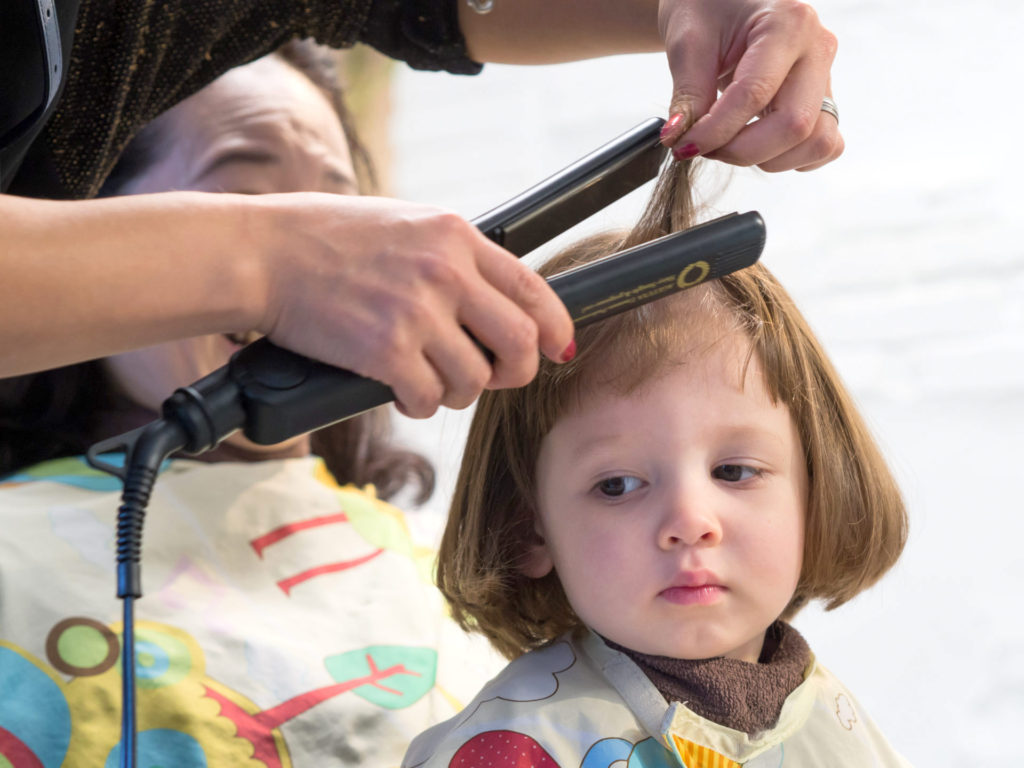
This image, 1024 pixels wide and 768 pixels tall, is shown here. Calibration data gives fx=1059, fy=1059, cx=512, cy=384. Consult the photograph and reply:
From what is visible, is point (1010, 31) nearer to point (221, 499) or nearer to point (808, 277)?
point (808, 277)

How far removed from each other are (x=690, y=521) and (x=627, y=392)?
11 centimetres

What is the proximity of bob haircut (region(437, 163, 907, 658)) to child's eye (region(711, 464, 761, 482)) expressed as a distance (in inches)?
2.5

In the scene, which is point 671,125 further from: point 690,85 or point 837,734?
point 837,734

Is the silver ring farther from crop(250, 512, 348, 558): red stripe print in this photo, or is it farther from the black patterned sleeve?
crop(250, 512, 348, 558): red stripe print

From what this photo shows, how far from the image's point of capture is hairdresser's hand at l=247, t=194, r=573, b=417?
580 millimetres

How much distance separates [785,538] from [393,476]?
84cm

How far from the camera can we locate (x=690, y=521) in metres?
0.73

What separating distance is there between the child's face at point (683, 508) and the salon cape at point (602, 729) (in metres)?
0.04

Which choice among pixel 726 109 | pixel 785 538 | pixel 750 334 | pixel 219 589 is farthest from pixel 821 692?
pixel 219 589

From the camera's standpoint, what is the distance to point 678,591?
2.46 ft

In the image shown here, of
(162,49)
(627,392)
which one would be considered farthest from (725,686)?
(162,49)

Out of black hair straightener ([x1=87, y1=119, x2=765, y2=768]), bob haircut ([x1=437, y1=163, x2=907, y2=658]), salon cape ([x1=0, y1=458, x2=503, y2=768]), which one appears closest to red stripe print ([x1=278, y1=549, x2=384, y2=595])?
salon cape ([x1=0, y1=458, x2=503, y2=768])

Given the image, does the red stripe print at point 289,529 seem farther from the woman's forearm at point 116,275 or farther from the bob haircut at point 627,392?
the woman's forearm at point 116,275

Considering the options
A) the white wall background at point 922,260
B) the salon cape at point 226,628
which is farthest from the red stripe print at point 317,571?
the white wall background at point 922,260
